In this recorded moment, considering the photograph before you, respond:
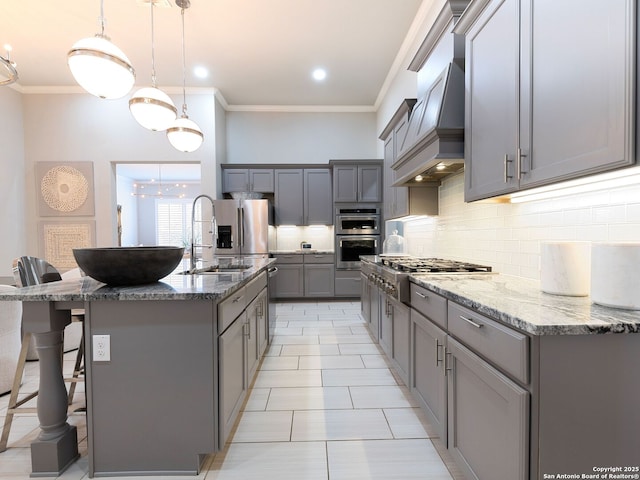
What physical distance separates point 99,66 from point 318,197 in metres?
4.17

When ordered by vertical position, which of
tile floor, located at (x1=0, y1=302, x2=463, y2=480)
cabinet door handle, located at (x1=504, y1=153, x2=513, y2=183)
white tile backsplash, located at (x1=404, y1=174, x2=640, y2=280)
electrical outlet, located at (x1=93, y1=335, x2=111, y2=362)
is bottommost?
tile floor, located at (x1=0, y1=302, x2=463, y2=480)

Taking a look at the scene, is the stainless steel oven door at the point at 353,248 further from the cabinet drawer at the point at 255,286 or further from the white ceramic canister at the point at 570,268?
the white ceramic canister at the point at 570,268

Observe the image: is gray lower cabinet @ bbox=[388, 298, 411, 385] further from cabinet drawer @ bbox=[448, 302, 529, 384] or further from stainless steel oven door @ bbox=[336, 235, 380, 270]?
stainless steel oven door @ bbox=[336, 235, 380, 270]

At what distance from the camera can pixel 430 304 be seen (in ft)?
5.98

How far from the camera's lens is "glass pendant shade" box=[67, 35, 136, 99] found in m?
2.00

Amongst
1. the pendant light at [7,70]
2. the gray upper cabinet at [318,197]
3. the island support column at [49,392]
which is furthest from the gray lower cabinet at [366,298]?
the pendant light at [7,70]

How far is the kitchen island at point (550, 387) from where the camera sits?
38.5 inches

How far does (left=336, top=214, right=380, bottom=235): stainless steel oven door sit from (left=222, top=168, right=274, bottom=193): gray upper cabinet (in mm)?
1441

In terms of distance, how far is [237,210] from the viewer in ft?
17.8

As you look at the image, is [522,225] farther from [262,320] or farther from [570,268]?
[262,320]

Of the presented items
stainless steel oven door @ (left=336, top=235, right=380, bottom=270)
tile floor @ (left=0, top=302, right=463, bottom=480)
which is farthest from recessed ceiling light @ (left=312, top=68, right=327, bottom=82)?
tile floor @ (left=0, top=302, right=463, bottom=480)

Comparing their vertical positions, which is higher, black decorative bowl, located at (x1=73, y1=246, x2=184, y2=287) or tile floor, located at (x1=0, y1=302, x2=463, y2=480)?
black decorative bowl, located at (x1=73, y1=246, x2=184, y2=287)

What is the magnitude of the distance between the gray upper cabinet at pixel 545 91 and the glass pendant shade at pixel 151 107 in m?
2.32

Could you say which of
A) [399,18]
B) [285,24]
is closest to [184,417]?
[285,24]
